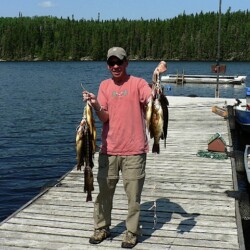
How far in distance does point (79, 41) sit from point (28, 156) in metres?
152

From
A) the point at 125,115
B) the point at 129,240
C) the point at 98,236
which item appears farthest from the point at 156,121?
the point at 98,236

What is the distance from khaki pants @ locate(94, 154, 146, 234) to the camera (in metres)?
5.28

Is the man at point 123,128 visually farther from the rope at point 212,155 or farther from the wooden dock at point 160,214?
the rope at point 212,155

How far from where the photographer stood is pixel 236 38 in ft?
476

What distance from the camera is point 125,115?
5199 mm

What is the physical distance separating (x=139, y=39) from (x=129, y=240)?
160246 millimetres

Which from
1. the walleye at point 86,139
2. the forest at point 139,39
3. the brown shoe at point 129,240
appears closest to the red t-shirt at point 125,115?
the walleye at point 86,139

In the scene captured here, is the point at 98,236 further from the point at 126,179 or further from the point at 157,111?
the point at 157,111

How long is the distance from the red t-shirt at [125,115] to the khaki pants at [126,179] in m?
0.10

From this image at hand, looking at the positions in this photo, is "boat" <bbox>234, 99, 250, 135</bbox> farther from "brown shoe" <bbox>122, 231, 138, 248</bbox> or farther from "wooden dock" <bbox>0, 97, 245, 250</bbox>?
"brown shoe" <bbox>122, 231, 138, 248</bbox>

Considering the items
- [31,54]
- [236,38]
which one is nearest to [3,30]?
[31,54]

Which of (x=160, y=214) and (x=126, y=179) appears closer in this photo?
(x=126, y=179)

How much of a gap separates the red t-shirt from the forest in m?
145

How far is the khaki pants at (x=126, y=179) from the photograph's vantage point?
5.28 m
